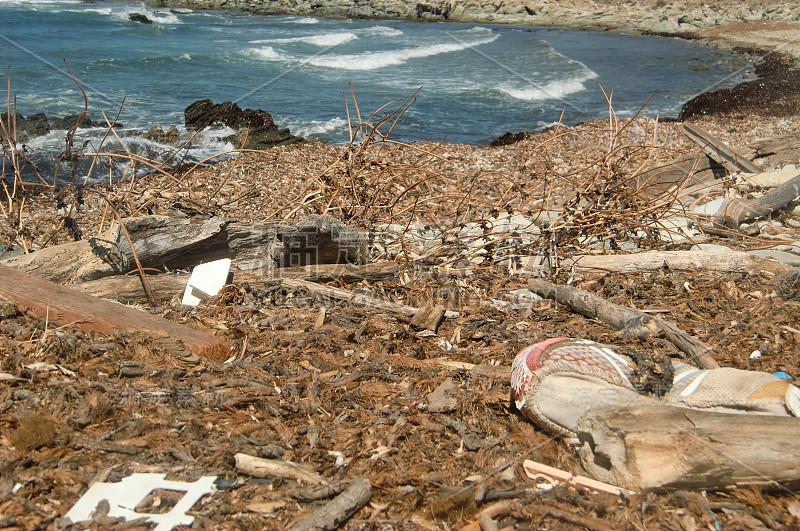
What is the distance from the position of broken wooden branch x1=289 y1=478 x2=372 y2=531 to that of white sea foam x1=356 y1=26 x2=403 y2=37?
35.5m

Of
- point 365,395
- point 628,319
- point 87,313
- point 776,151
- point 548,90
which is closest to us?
point 365,395

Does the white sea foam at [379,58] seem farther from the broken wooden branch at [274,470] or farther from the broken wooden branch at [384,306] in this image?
the broken wooden branch at [274,470]

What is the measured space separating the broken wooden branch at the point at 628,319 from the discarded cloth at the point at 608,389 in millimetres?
498

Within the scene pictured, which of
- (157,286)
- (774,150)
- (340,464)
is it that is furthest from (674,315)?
(774,150)

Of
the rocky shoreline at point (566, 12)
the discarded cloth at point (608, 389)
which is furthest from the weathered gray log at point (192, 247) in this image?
the rocky shoreline at point (566, 12)

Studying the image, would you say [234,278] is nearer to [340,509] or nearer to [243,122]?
[340,509]

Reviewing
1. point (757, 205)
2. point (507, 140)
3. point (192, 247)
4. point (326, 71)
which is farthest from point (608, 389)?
point (326, 71)

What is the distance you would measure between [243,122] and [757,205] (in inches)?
430

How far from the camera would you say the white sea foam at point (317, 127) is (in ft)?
45.5

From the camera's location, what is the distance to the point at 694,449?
2064 mm

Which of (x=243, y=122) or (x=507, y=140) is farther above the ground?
(x=243, y=122)

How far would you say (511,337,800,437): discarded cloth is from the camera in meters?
2.29

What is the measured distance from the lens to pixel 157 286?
13.1 feet

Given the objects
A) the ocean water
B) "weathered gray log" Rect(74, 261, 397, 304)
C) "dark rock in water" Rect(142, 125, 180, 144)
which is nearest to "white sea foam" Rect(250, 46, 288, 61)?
the ocean water
